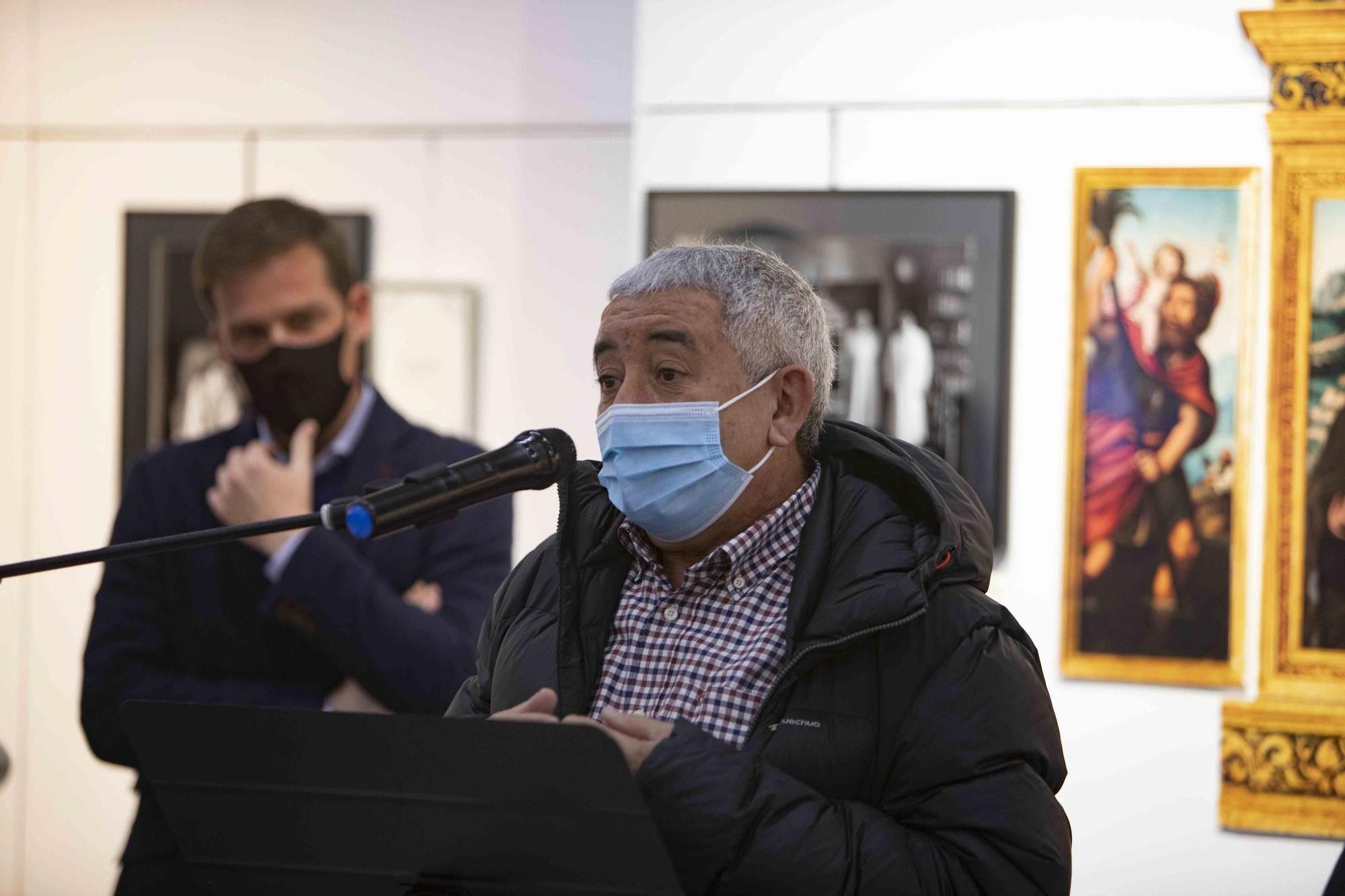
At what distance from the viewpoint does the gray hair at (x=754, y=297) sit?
1.87m

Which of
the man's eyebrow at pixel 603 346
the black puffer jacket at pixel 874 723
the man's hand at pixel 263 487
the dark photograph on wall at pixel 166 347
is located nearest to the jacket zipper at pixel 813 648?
the black puffer jacket at pixel 874 723

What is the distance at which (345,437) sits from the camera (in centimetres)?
385

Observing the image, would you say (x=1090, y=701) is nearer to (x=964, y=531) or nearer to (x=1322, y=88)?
(x=1322, y=88)

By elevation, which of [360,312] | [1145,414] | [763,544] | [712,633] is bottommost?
[712,633]

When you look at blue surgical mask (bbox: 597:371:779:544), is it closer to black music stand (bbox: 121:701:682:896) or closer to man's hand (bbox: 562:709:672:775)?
man's hand (bbox: 562:709:672:775)

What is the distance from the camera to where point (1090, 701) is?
3.40 metres

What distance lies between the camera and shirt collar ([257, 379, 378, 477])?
12.5 feet

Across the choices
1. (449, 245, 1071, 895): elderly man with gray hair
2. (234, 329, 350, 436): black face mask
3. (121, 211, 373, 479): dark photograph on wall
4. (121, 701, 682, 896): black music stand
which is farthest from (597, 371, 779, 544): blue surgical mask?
(121, 211, 373, 479): dark photograph on wall

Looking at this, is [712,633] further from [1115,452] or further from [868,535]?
[1115,452]

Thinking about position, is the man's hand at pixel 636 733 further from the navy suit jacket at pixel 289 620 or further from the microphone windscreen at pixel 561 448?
the navy suit jacket at pixel 289 620

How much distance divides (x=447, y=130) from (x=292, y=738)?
3.14m

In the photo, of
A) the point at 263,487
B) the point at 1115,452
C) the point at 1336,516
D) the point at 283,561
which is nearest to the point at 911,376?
the point at 1115,452

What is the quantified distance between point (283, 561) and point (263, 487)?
0.42 metres

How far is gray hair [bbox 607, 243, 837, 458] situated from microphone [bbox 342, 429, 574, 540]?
0.40 meters
